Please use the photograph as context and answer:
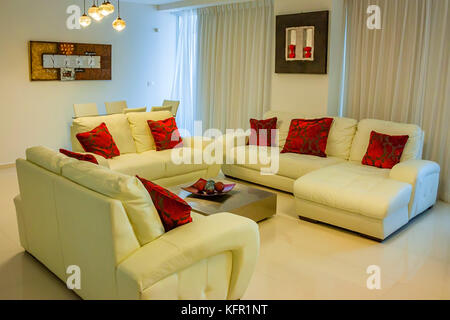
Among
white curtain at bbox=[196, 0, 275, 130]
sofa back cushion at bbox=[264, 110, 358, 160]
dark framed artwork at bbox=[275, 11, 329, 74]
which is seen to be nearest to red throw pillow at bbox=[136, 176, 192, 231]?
sofa back cushion at bbox=[264, 110, 358, 160]

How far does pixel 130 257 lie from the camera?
2348 mm

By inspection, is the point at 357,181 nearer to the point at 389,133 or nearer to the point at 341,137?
the point at 389,133

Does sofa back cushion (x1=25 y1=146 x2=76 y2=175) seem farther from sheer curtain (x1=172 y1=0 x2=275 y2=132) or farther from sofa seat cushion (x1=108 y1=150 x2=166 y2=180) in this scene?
sheer curtain (x1=172 y1=0 x2=275 y2=132)

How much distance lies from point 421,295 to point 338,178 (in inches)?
60.1

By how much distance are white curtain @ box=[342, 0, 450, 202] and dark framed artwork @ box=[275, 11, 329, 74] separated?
401mm

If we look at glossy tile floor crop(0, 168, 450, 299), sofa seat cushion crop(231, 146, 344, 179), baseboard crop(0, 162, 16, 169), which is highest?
sofa seat cushion crop(231, 146, 344, 179)

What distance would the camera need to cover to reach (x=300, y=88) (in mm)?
6020

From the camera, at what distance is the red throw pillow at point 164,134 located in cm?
543

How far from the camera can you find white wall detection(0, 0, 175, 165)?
252 inches

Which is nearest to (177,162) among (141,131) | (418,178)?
(141,131)

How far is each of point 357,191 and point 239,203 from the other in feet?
3.56

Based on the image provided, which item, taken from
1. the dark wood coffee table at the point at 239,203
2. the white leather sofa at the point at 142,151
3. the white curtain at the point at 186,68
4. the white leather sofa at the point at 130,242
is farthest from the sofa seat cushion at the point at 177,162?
the white curtain at the point at 186,68

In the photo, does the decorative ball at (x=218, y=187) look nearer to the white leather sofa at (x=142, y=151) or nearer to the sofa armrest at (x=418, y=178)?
the white leather sofa at (x=142, y=151)
